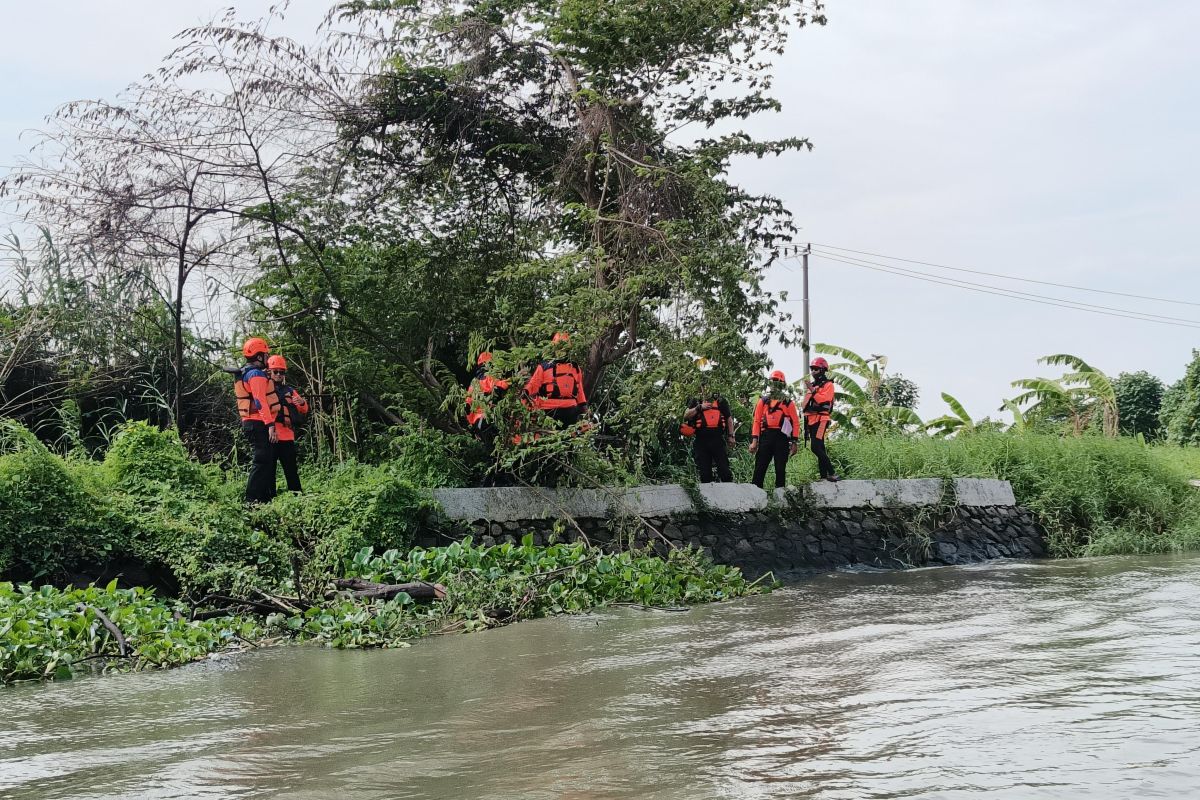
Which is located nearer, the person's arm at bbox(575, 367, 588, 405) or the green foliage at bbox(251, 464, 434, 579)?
the green foliage at bbox(251, 464, 434, 579)

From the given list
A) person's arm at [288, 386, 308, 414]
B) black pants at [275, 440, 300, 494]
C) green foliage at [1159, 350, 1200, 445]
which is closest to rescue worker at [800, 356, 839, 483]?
person's arm at [288, 386, 308, 414]

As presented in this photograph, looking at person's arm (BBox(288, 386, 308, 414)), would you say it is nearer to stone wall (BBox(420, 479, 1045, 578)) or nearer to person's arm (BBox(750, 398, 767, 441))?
stone wall (BBox(420, 479, 1045, 578))

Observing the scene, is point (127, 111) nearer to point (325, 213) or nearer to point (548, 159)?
point (325, 213)

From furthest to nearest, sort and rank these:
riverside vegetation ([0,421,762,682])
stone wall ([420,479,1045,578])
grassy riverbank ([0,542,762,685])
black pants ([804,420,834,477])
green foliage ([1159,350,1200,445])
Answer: green foliage ([1159,350,1200,445]) → black pants ([804,420,834,477]) → stone wall ([420,479,1045,578]) → riverside vegetation ([0,421,762,682]) → grassy riverbank ([0,542,762,685])

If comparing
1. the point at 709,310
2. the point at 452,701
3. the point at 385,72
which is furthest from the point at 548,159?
the point at 452,701

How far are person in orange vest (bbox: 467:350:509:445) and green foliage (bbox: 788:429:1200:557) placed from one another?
222 inches

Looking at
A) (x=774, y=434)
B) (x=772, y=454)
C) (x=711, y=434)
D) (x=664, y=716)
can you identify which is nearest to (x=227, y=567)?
(x=664, y=716)

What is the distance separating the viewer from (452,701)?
6.52m

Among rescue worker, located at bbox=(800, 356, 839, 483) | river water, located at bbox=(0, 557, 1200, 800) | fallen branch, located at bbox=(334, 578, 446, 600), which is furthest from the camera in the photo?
rescue worker, located at bbox=(800, 356, 839, 483)

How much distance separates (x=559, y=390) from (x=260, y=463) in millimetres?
3642

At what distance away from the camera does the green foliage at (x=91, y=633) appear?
7.88m

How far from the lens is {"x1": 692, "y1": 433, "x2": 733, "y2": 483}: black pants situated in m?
16.1

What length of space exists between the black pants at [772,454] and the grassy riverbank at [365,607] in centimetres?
320

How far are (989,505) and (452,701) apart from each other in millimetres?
13270
